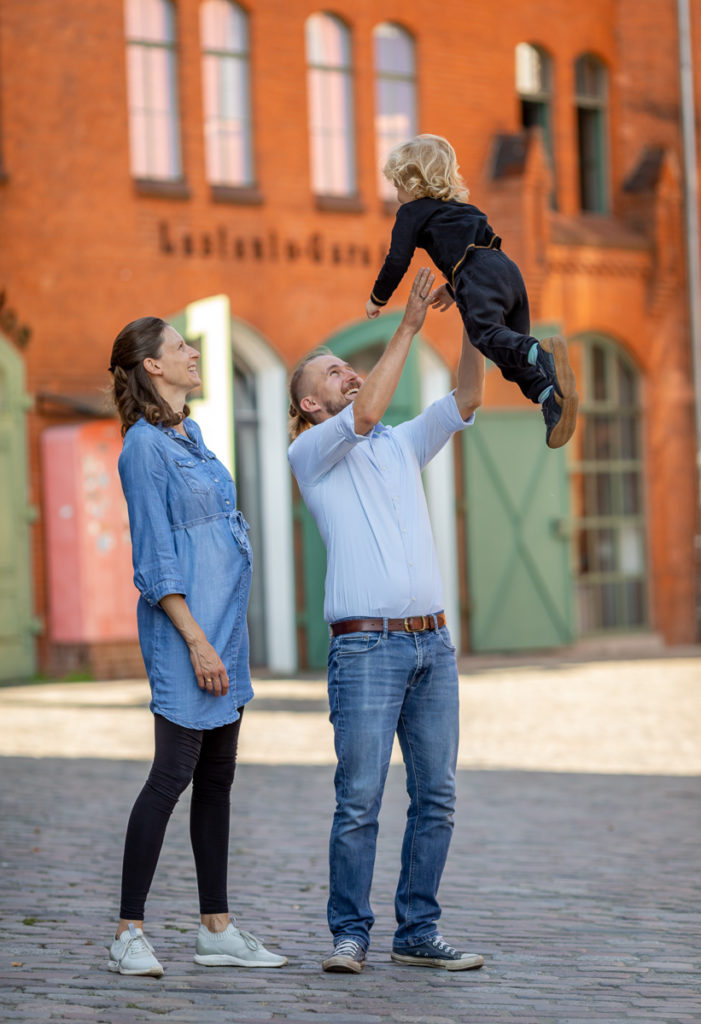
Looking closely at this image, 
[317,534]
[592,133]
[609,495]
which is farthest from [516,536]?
[592,133]

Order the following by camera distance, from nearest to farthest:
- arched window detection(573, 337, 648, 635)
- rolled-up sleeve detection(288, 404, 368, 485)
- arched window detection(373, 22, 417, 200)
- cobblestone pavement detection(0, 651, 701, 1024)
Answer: cobblestone pavement detection(0, 651, 701, 1024) → rolled-up sleeve detection(288, 404, 368, 485) → arched window detection(373, 22, 417, 200) → arched window detection(573, 337, 648, 635)

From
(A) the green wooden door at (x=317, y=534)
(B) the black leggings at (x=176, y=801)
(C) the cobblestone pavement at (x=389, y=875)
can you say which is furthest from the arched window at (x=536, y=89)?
(B) the black leggings at (x=176, y=801)

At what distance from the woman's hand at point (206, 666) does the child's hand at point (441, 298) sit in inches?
48.7

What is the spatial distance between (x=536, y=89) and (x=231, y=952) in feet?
56.4

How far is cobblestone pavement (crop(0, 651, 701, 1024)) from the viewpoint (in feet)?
16.4

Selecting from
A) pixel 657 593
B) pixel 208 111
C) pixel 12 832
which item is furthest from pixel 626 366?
pixel 12 832

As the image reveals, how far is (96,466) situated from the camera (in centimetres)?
1656

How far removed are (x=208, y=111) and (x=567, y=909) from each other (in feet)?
42.5

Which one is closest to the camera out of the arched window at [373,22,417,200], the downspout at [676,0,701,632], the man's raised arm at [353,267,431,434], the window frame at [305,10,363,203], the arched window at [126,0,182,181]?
the man's raised arm at [353,267,431,434]

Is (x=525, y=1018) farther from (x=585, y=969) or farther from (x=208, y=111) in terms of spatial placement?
(x=208, y=111)

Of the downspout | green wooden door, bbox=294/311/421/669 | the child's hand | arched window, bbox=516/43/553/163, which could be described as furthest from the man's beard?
the downspout

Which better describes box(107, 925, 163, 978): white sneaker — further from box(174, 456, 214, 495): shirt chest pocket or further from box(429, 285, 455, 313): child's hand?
box(429, 285, 455, 313): child's hand

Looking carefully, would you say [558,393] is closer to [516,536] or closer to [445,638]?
[445,638]

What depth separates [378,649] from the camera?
210 inches
